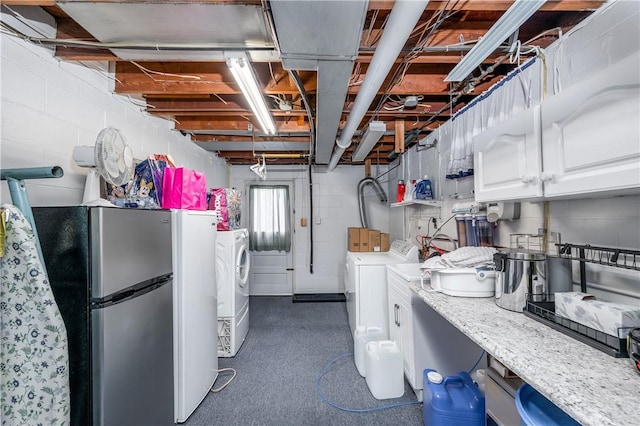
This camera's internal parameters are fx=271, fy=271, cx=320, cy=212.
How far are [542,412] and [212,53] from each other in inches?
93.1

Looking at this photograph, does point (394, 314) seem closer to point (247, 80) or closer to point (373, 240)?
point (373, 240)

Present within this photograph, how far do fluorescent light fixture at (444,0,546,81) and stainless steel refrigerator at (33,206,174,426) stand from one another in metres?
1.87

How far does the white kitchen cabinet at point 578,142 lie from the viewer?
887 millimetres

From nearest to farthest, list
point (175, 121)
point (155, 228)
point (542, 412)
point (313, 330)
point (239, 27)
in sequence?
point (542, 412), point (239, 27), point (155, 228), point (175, 121), point (313, 330)

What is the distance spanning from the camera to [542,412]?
984 millimetres

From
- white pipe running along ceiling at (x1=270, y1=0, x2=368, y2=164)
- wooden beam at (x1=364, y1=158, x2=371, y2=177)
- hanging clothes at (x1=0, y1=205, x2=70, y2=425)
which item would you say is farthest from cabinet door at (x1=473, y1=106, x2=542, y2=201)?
wooden beam at (x1=364, y1=158, x2=371, y2=177)

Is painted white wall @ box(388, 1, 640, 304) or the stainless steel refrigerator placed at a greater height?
painted white wall @ box(388, 1, 640, 304)

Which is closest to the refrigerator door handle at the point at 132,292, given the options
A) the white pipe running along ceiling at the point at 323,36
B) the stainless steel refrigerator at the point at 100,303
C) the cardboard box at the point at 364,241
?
the stainless steel refrigerator at the point at 100,303

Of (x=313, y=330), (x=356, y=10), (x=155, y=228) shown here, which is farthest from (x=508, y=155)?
(x=313, y=330)

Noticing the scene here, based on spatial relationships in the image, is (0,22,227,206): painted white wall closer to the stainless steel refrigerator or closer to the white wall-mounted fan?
the white wall-mounted fan

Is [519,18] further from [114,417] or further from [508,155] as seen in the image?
[114,417]

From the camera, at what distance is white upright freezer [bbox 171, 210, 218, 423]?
6.15ft

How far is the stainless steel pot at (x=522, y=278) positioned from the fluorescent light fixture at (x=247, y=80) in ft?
5.86

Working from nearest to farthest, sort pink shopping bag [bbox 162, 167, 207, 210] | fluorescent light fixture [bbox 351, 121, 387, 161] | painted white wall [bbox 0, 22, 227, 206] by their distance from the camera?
painted white wall [bbox 0, 22, 227, 206]
pink shopping bag [bbox 162, 167, 207, 210]
fluorescent light fixture [bbox 351, 121, 387, 161]
